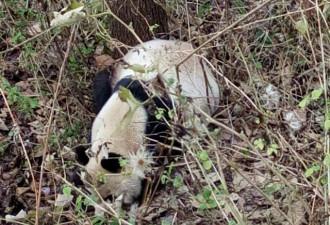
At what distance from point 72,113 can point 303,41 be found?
1.57 meters

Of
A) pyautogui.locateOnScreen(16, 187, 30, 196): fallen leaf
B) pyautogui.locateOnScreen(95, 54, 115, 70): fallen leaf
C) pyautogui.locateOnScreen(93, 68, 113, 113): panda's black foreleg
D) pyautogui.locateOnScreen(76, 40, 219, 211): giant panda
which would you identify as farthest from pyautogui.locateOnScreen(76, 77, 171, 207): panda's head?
pyautogui.locateOnScreen(95, 54, 115, 70): fallen leaf

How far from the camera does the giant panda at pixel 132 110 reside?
3.53m

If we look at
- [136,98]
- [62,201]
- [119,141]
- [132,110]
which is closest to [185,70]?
[136,98]

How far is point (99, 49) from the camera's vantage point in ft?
16.4

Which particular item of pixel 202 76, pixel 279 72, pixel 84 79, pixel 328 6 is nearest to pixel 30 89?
pixel 84 79

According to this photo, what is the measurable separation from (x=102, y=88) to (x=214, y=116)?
766 millimetres

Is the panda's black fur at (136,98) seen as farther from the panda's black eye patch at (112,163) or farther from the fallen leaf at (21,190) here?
the fallen leaf at (21,190)

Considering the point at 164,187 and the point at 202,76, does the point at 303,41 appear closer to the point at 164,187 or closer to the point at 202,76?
the point at 202,76

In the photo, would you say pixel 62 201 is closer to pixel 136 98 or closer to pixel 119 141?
pixel 119 141

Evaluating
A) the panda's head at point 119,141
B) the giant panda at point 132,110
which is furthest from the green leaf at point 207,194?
the panda's head at point 119,141

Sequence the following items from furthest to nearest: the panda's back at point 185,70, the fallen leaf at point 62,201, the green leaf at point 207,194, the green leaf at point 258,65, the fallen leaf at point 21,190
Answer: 1. the green leaf at point 258,65
2. the panda's back at point 185,70
3. the fallen leaf at point 21,190
4. the fallen leaf at point 62,201
5. the green leaf at point 207,194

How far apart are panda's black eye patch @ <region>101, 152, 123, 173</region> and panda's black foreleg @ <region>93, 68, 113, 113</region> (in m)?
0.76

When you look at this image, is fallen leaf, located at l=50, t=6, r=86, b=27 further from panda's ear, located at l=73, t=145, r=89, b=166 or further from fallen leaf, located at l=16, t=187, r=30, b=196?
fallen leaf, located at l=16, t=187, r=30, b=196

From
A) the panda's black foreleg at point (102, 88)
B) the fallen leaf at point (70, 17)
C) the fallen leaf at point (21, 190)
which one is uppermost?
the fallen leaf at point (70, 17)
